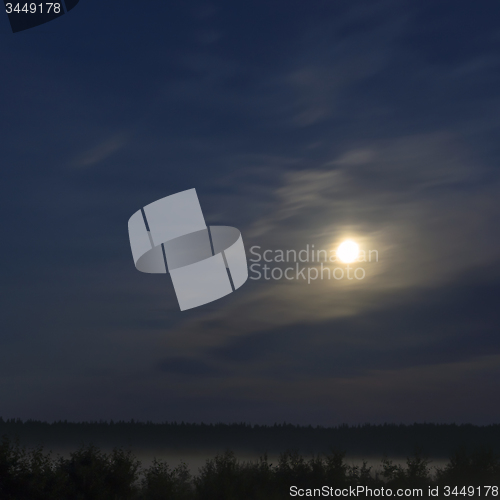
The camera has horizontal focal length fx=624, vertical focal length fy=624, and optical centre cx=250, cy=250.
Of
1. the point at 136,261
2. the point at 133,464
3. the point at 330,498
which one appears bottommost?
the point at 330,498

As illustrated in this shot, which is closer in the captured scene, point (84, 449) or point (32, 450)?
point (32, 450)

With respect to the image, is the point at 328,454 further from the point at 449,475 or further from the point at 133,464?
the point at 133,464

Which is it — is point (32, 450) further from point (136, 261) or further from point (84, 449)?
point (136, 261)

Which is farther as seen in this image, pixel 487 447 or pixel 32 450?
pixel 487 447

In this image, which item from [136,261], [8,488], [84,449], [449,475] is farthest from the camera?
[449,475]

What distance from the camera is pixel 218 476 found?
268 feet

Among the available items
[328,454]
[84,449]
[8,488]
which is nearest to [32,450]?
[8,488]

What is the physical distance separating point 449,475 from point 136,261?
82559mm

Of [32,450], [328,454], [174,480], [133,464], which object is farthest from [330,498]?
[32,450]

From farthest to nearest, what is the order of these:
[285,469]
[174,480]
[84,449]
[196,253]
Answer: [285,469] → [174,480] → [84,449] → [196,253]

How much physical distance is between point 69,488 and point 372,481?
5186 cm

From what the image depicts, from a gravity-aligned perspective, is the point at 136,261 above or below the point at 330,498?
above

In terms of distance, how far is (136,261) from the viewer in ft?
114

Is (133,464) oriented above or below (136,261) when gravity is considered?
below
